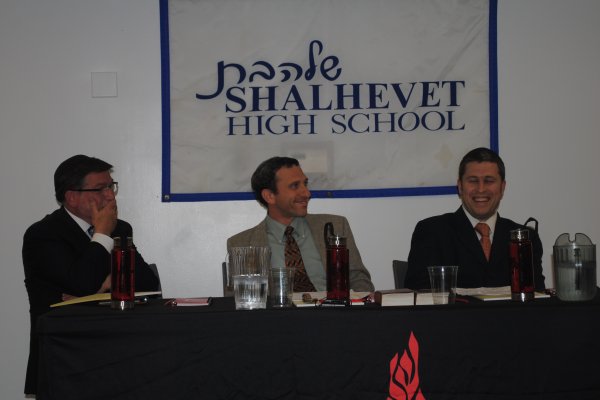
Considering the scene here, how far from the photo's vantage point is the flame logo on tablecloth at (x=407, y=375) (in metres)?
2.10

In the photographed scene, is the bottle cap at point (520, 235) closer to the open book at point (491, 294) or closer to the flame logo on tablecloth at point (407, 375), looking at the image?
the open book at point (491, 294)

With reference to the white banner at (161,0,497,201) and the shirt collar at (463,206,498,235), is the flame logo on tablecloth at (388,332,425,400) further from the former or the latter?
the white banner at (161,0,497,201)

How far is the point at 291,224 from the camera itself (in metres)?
3.61

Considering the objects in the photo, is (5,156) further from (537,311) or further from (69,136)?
(537,311)

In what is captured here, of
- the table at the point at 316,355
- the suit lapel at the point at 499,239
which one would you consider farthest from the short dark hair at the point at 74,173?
the suit lapel at the point at 499,239

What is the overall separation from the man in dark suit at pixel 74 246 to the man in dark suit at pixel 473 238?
114 cm

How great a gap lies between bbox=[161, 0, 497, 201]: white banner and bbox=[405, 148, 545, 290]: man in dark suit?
2.57 feet

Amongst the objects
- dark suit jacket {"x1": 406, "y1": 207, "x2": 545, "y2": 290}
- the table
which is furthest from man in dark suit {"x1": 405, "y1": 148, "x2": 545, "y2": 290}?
the table

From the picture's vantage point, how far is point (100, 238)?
283 centimetres

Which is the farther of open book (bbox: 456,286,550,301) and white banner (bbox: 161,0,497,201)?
white banner (bbox: 161,0,497,201)

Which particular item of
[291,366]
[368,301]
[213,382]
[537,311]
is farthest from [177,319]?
[537,311]

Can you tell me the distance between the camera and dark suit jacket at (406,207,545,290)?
312 centimetres

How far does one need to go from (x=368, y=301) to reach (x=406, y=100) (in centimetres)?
203

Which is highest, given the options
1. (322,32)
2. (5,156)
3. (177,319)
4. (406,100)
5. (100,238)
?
(322,32)
